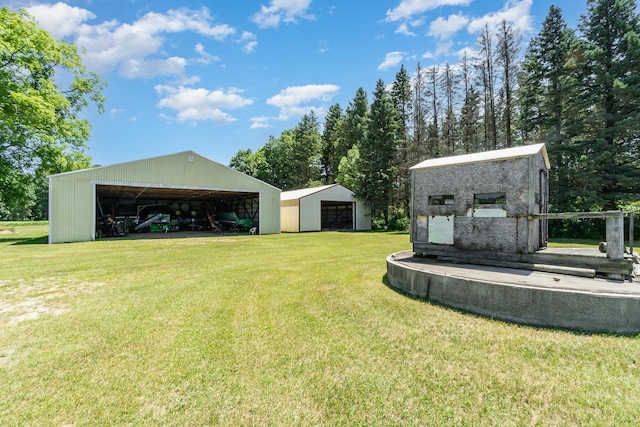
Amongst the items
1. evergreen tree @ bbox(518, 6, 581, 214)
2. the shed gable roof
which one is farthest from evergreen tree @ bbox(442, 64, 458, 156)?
the shed gable roof

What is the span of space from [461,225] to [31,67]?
23.2m

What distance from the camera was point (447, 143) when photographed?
88.0 ft

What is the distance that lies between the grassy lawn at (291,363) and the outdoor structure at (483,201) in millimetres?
2058

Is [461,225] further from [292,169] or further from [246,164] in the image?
[246,164]

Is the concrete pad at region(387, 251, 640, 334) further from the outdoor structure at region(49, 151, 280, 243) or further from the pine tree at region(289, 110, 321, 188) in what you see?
the pine tree at region(289, 110, 321, 188)

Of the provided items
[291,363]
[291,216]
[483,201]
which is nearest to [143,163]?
[291,216]

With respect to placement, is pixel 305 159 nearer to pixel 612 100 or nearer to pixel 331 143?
pixel 331 143

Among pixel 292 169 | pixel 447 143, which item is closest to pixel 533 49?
pixel 447 143

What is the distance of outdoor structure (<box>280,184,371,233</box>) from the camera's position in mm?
21922

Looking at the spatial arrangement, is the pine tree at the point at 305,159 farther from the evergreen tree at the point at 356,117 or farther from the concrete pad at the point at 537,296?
the concrete pad at the point at 537,296

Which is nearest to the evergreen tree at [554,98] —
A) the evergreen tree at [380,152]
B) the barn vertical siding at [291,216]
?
the evergreen tree at [380,152]

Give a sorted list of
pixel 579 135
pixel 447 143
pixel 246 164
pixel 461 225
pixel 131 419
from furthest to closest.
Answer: pixel 246 164, pixel 447 143, pixel 579 135, pixel 461 225, pixel 131 419

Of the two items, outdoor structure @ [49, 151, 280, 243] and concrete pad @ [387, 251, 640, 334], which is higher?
outdoor structure @ [49, 151, 280, 243]

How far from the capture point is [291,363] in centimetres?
296
